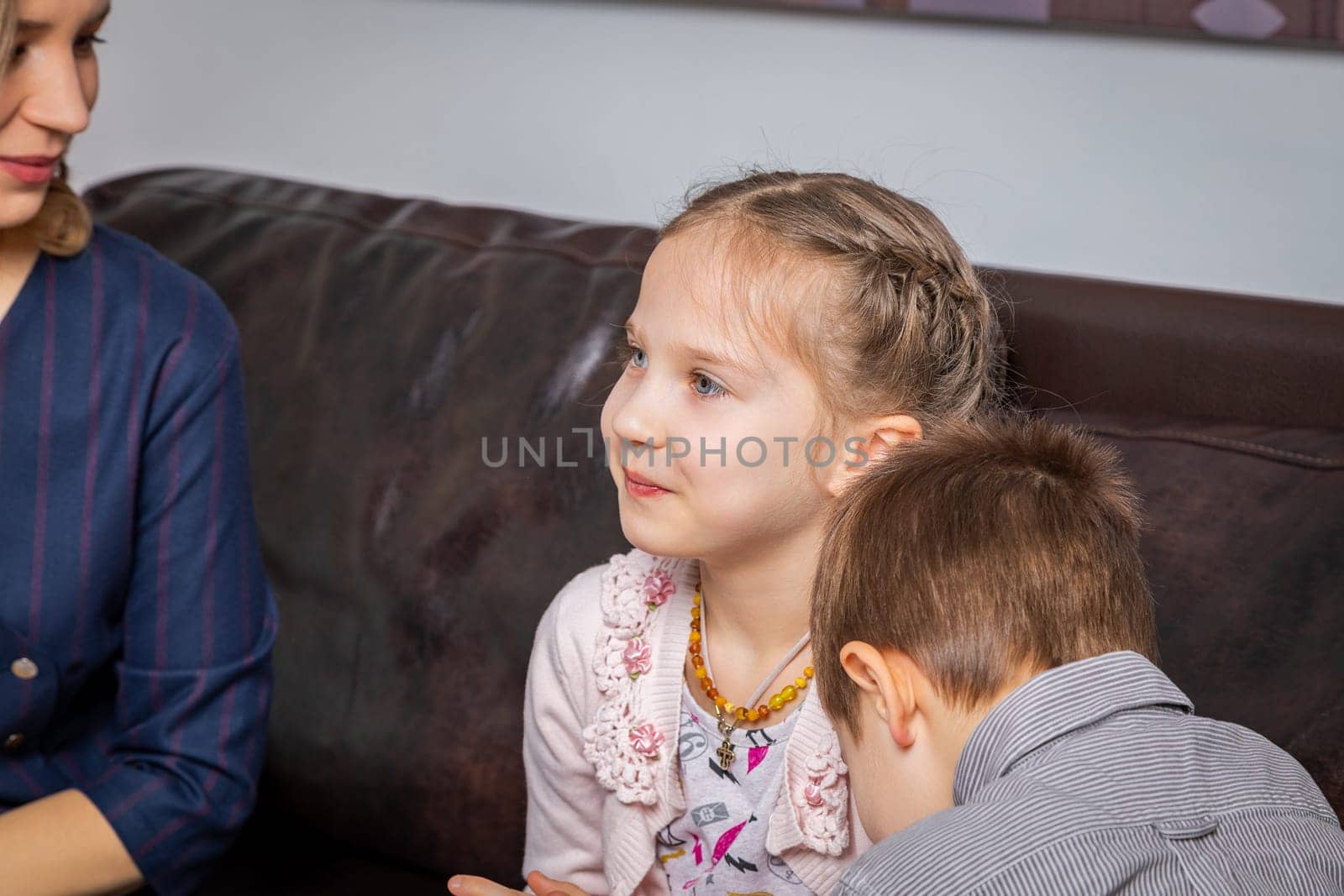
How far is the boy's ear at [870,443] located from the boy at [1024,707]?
72 mm

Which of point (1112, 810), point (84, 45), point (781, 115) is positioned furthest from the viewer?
point (781, 115)

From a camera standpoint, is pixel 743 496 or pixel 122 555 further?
pixel 122 555

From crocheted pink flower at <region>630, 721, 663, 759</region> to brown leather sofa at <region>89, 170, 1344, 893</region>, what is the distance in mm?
282

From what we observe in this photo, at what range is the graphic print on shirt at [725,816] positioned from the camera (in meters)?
1.19

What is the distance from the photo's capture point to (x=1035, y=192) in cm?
172

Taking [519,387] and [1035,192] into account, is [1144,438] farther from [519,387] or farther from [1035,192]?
[519,387]

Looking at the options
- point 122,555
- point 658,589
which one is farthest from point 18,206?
point 658,589

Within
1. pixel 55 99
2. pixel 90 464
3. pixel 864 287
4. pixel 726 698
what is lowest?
pixel 726 698

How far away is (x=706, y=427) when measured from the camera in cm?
109

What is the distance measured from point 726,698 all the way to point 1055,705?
437 millimetres

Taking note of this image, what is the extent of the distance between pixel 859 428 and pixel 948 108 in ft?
2.50

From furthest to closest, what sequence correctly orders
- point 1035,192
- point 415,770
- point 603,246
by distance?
1. point 1035,192
2. point 603,246
3. point 415,770

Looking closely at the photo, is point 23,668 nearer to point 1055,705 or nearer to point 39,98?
point 39,98

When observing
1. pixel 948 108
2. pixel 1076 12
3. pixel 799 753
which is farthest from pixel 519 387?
pixel 1076 12
